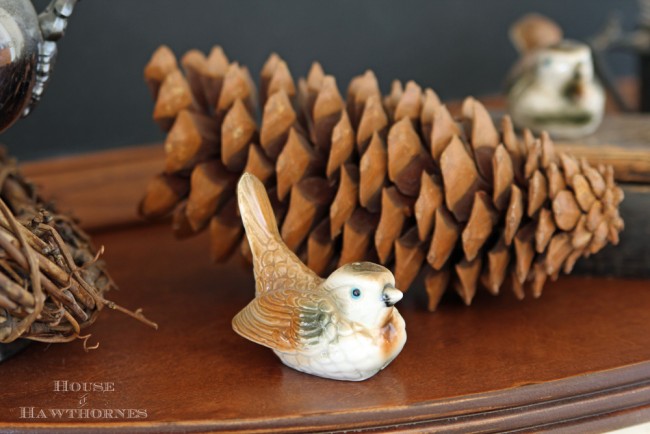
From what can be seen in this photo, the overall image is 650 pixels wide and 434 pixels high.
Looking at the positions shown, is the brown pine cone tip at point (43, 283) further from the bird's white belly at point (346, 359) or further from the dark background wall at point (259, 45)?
the dark background wall at point (259, 45)

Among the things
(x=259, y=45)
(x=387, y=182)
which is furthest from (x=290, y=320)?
(x=259, y=45)

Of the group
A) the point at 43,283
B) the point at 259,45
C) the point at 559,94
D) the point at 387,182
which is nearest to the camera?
the point at 43,283

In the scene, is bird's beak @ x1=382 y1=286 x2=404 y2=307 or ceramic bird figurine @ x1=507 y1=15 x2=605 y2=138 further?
ceramic bird figurine @ x1=507 y1=15 x2=605 y2=138

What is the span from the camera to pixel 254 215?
1.67 feet

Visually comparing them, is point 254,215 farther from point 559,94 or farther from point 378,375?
point 559,94

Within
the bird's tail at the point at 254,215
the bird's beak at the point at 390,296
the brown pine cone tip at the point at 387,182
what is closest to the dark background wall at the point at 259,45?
the brown pine cone tip at the point at 387,182

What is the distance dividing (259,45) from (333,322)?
0.48 m

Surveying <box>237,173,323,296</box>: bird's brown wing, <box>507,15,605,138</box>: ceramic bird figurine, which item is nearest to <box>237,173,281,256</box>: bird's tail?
<box>237,173,323,296</box>: bird's brown wing

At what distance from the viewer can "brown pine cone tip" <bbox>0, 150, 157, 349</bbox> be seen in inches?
16.6

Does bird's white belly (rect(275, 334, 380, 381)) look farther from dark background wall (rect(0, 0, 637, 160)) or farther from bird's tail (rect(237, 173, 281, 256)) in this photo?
dark background wall (rect(0, 0, 637, 160))

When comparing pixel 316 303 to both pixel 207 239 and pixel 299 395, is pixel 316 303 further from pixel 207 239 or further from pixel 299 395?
pixel 207 239

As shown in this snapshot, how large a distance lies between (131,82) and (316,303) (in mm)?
426

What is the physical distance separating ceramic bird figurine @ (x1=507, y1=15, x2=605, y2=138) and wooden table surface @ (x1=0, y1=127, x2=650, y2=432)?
0.13 m

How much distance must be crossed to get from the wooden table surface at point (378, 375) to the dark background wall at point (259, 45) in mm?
226
